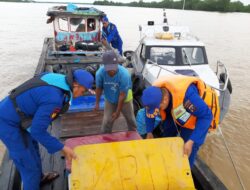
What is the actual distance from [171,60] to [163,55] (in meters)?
0.25

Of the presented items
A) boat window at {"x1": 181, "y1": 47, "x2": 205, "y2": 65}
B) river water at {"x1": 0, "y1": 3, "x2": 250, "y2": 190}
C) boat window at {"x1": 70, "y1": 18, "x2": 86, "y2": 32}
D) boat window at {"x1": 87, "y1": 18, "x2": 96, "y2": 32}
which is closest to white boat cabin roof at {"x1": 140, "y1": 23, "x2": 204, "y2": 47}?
boat window at {"x1": 181, "y1": 47, "x2": 205, "y2": 65}

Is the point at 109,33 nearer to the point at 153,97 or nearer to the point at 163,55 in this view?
the point at 163,55

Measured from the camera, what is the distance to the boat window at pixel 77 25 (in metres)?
8.25

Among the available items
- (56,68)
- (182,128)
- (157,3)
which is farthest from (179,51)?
(157,3)

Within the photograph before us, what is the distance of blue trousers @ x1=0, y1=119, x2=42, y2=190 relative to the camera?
2.46 metres

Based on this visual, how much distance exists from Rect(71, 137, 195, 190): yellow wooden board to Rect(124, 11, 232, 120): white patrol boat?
3.23m

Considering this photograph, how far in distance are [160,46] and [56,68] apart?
267 centimetres

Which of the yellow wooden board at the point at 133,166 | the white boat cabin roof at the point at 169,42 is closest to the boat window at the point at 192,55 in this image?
the white boat cabin roof at the point at 169,42

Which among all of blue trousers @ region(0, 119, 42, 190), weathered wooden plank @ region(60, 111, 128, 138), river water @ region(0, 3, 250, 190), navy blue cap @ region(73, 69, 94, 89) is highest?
navy blue cap @ region(73, 69, 94, 89)

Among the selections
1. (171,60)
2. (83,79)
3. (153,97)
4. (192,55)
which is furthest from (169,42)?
(83,79)

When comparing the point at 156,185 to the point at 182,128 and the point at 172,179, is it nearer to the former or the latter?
the point at 172,179

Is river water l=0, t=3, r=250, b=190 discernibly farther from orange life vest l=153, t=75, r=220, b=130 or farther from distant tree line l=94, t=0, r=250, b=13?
distant tree line l=94, t=0, r=250, b=13

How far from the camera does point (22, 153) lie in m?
2.58

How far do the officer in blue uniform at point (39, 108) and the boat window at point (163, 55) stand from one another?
4422 millimetres
